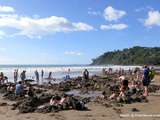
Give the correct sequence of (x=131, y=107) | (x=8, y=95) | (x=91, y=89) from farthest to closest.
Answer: (x=91, y=89)
(x=8, y=95)
(x=131, y=107)

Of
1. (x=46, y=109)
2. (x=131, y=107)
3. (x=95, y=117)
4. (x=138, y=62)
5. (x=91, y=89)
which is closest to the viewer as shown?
(x=95, y=117)

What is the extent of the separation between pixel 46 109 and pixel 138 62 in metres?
170

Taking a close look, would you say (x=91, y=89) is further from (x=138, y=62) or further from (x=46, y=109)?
(x=138, y=62)

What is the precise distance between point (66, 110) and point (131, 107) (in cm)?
357

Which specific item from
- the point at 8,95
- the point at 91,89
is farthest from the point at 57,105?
the point at 91,89

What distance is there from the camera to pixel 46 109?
19266mm

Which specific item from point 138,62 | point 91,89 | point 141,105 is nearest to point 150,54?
point 138,62

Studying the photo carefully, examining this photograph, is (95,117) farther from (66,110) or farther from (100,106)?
(100,106)

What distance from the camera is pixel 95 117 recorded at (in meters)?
17.4

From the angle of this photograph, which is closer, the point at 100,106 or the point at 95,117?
the point at 95,117

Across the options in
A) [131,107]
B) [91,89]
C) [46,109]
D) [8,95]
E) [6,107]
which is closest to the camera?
[46,109]

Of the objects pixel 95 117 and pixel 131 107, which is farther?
pixel 131 107

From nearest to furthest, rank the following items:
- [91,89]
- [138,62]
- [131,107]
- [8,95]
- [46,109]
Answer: [46,109] < [131,107] < [8,95] < [91,89] < [138,62]

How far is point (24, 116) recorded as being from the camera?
715 inches
